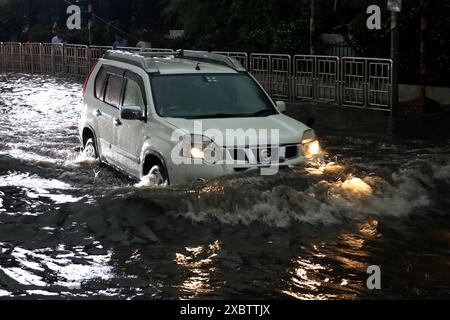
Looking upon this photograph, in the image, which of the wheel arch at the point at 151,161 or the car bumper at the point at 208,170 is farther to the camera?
the wheel arch at the point at 151,161

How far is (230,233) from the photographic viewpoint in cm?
725

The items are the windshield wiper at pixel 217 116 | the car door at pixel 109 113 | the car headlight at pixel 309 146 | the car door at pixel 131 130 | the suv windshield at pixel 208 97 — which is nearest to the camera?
the car headlight at pixel 309 146

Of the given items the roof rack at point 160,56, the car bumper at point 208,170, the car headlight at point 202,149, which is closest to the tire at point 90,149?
the roof rack at point 160,56

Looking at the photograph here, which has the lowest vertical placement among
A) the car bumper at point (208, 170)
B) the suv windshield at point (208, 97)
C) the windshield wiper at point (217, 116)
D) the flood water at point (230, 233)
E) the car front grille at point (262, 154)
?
the flood water at point (230, 233)

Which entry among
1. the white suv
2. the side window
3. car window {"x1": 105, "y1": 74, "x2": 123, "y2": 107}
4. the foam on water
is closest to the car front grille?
the white suv

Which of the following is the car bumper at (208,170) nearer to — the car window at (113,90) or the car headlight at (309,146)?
the car headlight at (309,146)

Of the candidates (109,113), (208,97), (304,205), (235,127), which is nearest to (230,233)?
(304,205)

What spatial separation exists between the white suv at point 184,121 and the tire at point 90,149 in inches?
0.8

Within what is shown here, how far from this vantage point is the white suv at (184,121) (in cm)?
770

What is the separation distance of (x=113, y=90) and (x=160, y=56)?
870 mm

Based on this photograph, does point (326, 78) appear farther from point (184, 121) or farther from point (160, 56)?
point (184, 121)
